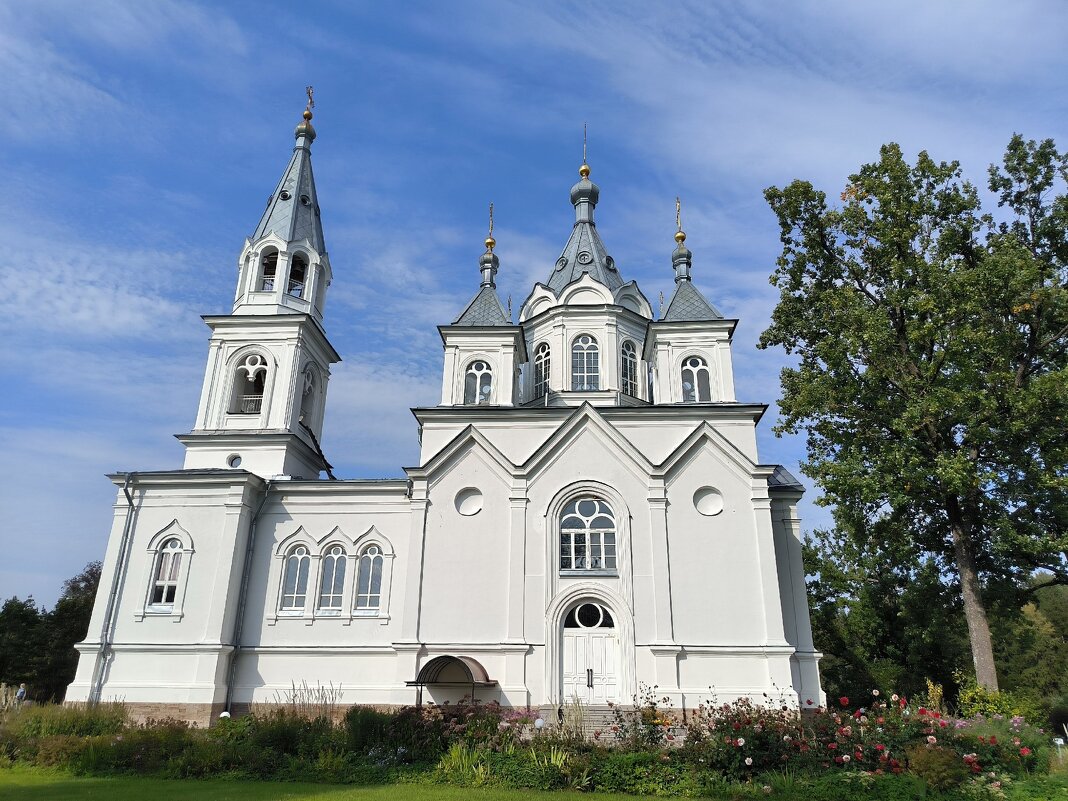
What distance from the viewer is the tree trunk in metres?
18.1

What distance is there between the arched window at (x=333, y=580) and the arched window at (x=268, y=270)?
1012 cm

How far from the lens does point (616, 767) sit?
12211mm

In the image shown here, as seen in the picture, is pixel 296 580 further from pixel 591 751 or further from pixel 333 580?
pixel 591 751

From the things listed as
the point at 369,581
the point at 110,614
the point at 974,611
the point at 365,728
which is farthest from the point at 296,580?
the point at 974,611

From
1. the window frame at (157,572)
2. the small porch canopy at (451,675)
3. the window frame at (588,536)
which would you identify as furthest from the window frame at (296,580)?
the window frame at (588,536)

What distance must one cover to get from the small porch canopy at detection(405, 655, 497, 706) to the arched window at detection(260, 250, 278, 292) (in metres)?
14.7

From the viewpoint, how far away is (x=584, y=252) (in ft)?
92.8

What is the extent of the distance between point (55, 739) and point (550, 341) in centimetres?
1757

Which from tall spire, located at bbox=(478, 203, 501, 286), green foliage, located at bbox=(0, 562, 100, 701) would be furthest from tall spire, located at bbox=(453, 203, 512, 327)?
green foliage, located at bbox=(0, 562, 100, 701)

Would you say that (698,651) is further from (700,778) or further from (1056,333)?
(1056,333)

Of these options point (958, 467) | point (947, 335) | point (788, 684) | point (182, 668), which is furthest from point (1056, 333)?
point (182, 668)

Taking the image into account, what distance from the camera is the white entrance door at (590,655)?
1873 centimetres

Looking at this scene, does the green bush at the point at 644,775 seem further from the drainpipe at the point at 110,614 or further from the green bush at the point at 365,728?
the drainpipe at the point at 110,614

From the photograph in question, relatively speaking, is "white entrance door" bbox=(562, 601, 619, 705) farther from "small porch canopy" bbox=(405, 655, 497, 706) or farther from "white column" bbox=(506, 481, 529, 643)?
"small porch canopy" bbox=(405, 655, 497, 706)
